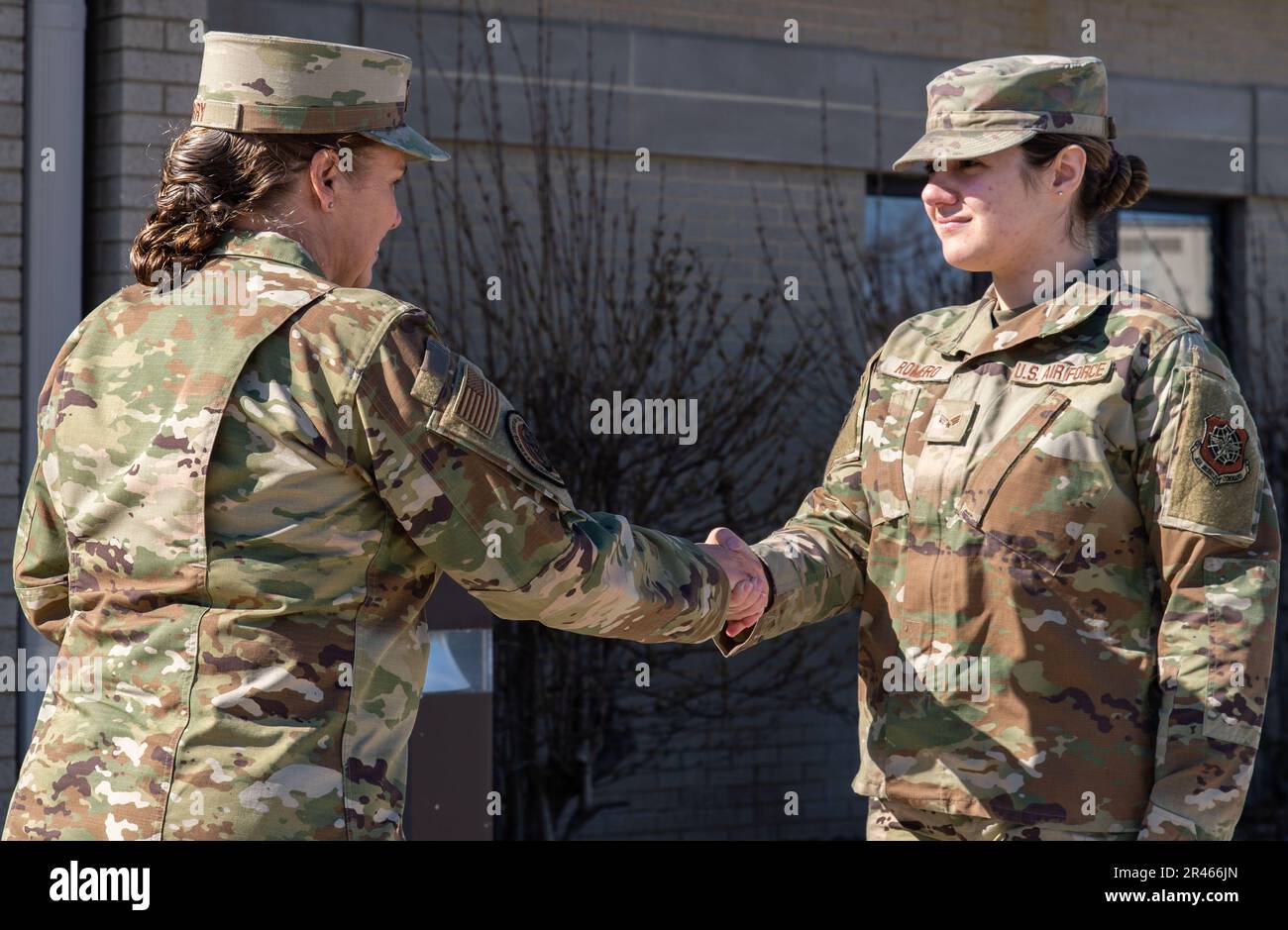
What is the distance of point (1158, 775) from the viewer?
252cm

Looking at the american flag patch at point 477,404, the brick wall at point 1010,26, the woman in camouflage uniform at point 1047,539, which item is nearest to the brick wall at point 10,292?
the brick wall at point 1010,26

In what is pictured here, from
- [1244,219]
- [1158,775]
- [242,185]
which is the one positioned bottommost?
[1158,775]

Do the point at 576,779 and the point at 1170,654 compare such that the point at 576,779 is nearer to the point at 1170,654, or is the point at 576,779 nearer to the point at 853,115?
the point at 853,115

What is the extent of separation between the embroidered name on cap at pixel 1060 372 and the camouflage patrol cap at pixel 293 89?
1087 mm

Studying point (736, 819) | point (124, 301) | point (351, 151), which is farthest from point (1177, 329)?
point (736, 819)

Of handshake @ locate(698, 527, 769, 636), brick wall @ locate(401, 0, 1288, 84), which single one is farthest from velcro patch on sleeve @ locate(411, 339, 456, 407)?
brick wall @ locate(401, 0, 1288, 84)

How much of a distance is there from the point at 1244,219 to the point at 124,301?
6.10m

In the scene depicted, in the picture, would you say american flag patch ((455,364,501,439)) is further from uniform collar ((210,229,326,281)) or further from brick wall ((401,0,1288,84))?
brick wall ((401,0,1288,84))

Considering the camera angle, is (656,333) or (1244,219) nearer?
(656,333)

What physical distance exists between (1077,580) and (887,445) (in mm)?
448

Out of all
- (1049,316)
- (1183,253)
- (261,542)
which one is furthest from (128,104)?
(1183,253)

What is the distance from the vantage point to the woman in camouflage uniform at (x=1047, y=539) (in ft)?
8.20

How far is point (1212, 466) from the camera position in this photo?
8.20 feet

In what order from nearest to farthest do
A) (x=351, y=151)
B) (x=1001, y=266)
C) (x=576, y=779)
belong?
(x=351, y=151) → (x=1001, y=266) → (x=576, y=779)
